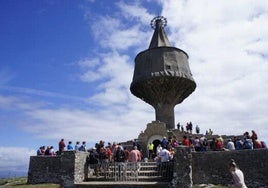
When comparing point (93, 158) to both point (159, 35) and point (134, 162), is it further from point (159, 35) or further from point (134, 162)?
point (159, 35)

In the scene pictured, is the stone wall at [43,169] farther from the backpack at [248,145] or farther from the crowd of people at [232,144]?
the backpack at [248,145]

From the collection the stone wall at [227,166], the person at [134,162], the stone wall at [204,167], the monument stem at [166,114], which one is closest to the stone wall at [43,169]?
the stone wall at [204,167]

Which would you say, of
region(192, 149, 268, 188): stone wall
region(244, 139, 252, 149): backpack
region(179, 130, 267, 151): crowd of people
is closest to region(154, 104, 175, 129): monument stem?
region(179, 130, 267, 151): crowd of people

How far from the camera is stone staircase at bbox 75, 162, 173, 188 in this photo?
1475cm

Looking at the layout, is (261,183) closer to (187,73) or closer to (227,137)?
(227,137)

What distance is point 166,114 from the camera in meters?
30.2

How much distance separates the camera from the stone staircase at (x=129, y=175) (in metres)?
14.8

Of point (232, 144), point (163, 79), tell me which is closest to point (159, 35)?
point (163, 79)

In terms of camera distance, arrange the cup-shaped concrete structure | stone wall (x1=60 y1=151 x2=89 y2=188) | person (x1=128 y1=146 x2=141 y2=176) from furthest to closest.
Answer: the cup-shaped concrete structure < person (x1=128 y1=146 x2=141 y2=176) < stone wall (x1=60 y1=151 x2=89 y2=188)

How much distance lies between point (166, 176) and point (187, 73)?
648 inches

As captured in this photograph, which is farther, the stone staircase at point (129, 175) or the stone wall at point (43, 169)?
the stone wall at point (43, 169)

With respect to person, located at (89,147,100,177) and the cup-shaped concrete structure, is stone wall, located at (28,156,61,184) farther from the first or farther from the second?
the cup-shaped concrete structure

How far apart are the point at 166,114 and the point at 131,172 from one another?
1491cm

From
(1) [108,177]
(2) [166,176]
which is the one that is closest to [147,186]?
(2) [166,176]
